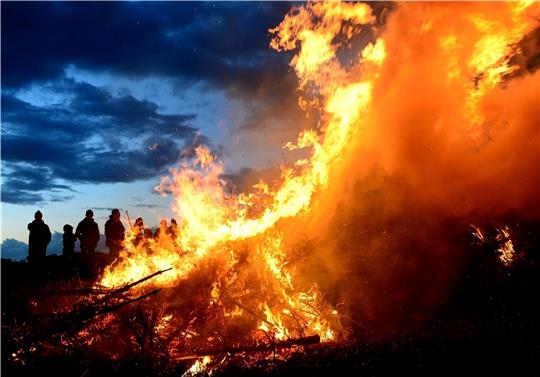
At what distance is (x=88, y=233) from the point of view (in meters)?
15.4

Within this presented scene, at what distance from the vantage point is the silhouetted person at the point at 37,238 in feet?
49.2

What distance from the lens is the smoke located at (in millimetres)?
10375

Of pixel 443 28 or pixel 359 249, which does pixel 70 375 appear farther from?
pixel 443 28

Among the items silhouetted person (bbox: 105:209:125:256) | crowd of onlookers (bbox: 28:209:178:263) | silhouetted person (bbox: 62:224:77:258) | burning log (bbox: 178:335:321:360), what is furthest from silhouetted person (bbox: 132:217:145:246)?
burning log (bbox: 178:335:321:360)

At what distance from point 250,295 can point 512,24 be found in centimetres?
985

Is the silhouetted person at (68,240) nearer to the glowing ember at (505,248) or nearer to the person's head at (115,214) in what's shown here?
the person's head at (115,214)

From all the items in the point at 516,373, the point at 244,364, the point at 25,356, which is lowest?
the point at 516,373

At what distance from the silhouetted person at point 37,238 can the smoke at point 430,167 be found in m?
10.4

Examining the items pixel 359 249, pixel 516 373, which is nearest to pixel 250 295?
pixel 359 249

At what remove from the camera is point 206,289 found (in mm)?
9852

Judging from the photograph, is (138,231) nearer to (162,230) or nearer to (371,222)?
(162,230)

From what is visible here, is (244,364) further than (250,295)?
No

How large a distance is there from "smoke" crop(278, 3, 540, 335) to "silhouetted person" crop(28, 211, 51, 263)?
10393 millimetres

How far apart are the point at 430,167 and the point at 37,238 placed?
14.8m
